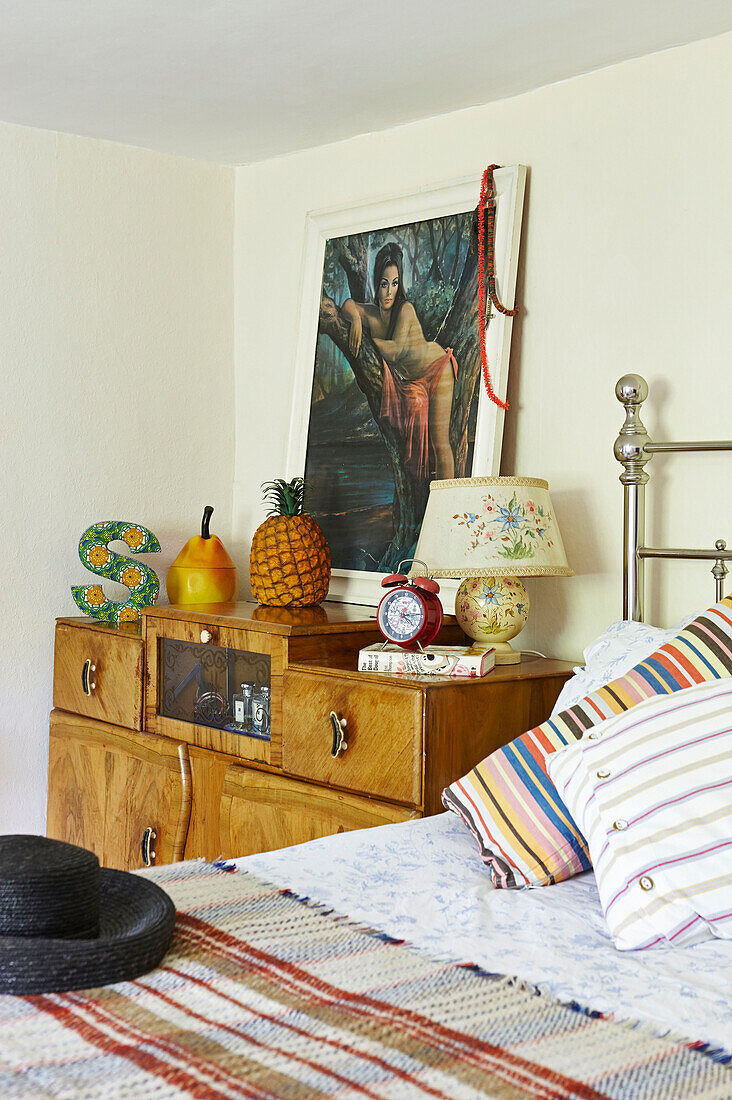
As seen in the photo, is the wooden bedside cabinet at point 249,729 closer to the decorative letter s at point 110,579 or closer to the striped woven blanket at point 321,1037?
the decorative letter s at point 110,579

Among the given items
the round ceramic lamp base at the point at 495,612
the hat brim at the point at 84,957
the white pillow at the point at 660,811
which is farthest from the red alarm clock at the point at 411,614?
the hat brim at the point at 84,957

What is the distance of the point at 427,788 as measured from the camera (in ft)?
6.34

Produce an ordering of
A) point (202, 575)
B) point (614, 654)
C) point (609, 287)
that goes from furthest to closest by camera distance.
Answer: point (202, 575) → point (609, 287) → point (614, 654)

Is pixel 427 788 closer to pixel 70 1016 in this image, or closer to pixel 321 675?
pixel 321 675

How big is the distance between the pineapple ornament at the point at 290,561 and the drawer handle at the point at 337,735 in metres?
0.50

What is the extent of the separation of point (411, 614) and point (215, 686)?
0.58 m

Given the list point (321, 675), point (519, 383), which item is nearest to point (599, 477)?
point (519, 383)

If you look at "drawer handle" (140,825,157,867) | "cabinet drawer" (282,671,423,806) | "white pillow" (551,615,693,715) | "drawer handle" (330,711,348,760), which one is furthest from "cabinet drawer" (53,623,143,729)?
"white pillow" (551,615,693,715)

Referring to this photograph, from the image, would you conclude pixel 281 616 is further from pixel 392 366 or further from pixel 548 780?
pixel 548 780

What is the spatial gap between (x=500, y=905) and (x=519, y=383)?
143cm

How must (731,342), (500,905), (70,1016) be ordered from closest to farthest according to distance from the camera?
(70,1016) < (500,905) < (731,342)

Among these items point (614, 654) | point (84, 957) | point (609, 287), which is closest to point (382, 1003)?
point (84, 957)

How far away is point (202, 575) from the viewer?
113 inches

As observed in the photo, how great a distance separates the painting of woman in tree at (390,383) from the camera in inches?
A: 102
